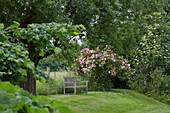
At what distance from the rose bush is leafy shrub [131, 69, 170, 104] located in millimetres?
→ 700

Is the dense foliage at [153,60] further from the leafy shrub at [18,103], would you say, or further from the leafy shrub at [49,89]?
the leafy shrub at [18,103]

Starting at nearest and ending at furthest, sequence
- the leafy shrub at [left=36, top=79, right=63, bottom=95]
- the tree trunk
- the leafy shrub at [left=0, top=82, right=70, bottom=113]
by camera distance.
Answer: the leafy shrub at [left=0, top=82, right=70, bottom=113] → the tree trunk → the leafy shrub at [left=36, top=79, right=63, bottom=95]

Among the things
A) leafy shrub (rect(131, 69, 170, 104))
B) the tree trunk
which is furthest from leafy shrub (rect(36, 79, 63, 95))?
leafy shrub (rect(131, 69, 170, 104))

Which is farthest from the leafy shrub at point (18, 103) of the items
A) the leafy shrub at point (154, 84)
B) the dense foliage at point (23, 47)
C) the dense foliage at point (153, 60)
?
the dense foliage at point (153, 60)

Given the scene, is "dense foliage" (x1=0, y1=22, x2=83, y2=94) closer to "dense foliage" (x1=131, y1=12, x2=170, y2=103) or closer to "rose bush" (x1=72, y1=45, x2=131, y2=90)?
"rose bush" (x1=72, y1=45, x2=131, y2=90)

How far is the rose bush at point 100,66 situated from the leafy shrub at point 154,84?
0.70 meters

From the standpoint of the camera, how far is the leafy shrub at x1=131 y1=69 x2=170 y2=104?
10216 millimetres

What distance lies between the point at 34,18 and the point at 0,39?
8.17ft

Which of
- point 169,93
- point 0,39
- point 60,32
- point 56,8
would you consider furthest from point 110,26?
point 169,93

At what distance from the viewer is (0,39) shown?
3.11 metres

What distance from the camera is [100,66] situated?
35.6 ft

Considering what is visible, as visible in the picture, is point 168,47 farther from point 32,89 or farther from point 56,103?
point 56,103

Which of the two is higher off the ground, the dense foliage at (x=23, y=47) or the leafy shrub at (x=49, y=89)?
the dense foliage at (x=23, y=47)

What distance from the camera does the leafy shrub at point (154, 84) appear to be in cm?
1022
